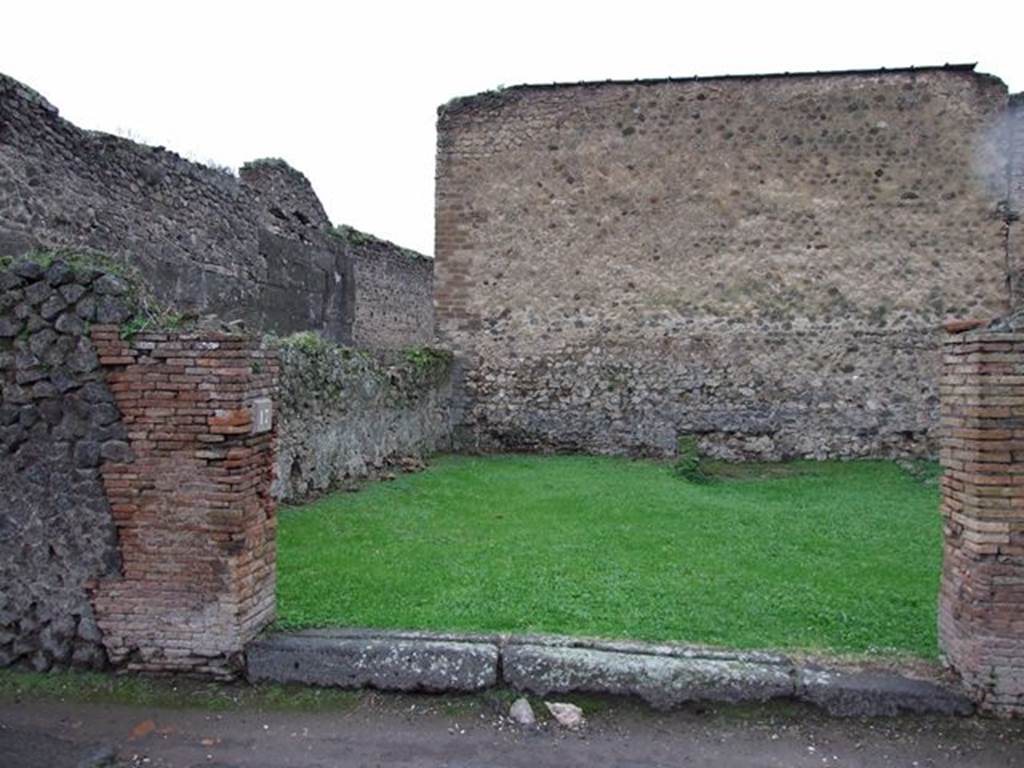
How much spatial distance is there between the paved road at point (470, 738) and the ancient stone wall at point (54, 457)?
487mm

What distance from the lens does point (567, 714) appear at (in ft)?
13.1

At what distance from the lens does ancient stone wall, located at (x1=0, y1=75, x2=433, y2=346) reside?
8141 millimetres

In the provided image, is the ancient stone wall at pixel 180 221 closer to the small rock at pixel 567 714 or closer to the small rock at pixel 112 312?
the small rock at pixel 112 312

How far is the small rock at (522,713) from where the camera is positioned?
3973 millimetres

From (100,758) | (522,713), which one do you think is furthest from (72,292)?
(522,713)

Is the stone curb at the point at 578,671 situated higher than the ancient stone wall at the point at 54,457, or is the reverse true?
the ancient stone wall at the point at 54,457

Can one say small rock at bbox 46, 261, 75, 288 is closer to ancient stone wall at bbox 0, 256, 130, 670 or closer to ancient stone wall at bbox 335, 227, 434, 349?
ancient stone wall at bbox 0, 256, 130, 670

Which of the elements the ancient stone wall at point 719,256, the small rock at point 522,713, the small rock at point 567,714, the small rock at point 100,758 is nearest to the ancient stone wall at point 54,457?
the small rock at point 100,758

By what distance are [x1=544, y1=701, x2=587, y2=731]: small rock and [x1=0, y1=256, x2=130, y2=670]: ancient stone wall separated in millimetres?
2338

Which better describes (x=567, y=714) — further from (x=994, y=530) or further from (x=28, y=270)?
(x=28, y=270)

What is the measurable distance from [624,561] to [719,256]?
7.35 metres

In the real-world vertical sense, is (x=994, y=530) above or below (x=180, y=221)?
below

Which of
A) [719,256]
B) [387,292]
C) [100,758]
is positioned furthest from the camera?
[387,292]

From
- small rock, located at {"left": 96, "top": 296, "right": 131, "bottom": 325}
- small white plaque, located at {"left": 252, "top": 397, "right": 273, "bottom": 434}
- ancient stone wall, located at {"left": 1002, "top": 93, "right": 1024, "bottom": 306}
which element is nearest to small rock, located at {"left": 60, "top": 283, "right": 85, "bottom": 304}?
small rock, located at {"left": 96, "top": 296, "right": 131, "bottom": 325}
